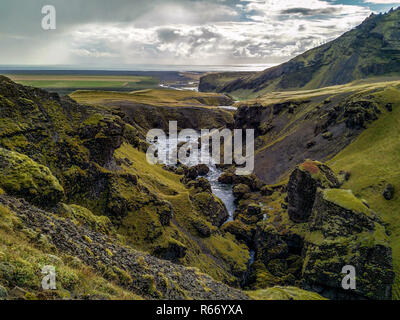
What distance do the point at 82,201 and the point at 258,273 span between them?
92.2 ft

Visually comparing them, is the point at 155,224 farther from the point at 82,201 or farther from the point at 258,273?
the point at 258,273

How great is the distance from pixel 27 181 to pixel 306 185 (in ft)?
147

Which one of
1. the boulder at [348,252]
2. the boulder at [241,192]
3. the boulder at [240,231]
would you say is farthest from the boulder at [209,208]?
the boulder at [348,252]

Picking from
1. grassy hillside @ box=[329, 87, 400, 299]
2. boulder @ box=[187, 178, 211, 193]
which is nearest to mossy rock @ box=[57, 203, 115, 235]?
grassy hillside @ box=[329, 87, 400, 299]

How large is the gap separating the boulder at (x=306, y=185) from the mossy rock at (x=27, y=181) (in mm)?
42270

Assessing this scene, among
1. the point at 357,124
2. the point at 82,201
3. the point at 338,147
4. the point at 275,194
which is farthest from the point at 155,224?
the point at 357,124

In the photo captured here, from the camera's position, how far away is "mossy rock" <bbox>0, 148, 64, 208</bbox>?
18.1 metres

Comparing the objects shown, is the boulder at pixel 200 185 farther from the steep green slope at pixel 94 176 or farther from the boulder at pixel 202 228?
the steep green slope at pixel 94 176

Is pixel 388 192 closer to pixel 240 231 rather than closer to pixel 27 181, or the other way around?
pixel 240 231

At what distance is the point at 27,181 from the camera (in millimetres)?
18953

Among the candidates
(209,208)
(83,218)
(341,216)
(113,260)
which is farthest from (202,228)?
(113,260)

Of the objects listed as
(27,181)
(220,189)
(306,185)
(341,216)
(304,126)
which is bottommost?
(220,189)

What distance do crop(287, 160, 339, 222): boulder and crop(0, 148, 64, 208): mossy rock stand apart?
1664 inches

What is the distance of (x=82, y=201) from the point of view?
1193 inches
